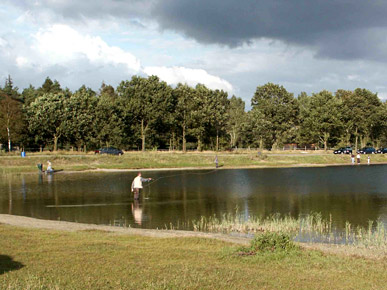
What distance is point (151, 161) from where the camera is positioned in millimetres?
83125

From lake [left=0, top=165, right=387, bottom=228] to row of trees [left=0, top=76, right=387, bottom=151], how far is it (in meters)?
39.1

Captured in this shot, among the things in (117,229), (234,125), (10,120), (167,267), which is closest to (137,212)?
(117,229)

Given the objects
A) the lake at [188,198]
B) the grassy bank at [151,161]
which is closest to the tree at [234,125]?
the grassy bank at [151,161]

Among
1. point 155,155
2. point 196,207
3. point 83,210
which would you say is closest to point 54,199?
point 83,210

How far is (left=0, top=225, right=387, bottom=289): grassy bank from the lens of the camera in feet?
39.2

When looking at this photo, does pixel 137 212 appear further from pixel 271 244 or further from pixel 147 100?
pixel 147 100

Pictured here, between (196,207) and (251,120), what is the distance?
87.1 meters

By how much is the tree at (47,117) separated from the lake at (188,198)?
123 feet

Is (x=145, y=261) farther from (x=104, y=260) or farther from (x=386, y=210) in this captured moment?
(x=386, y=210)

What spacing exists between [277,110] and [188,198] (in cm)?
8941

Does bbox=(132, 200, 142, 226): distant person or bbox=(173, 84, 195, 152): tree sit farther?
bbox=(173, 84, 195, 152): tree

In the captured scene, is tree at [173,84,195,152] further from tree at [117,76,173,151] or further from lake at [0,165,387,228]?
lake at [0,165,387,228]

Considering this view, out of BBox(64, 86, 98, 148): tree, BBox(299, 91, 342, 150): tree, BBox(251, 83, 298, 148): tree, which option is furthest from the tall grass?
BBox(251, 83, 298, 148): tree

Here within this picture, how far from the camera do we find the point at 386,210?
32969 mm
